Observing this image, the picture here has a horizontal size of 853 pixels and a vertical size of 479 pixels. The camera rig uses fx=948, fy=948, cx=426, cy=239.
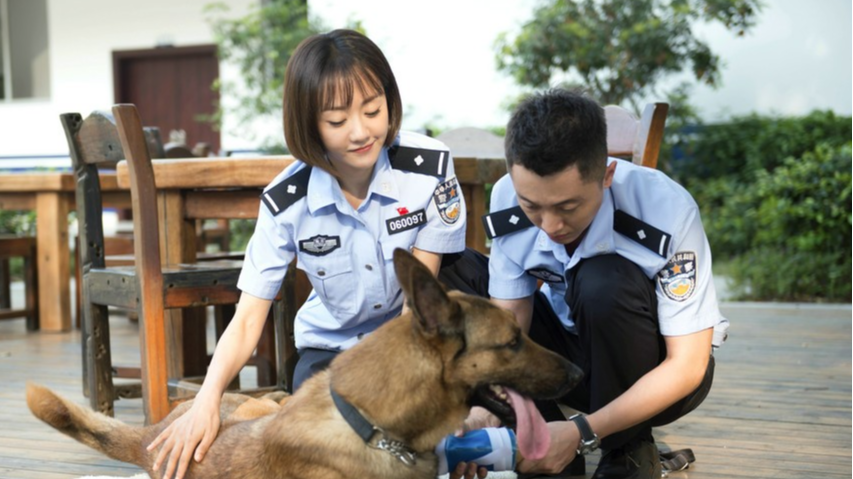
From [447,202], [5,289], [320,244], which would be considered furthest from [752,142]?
[320,244]

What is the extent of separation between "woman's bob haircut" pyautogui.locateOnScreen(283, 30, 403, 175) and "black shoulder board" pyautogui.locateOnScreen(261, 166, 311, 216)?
10cm

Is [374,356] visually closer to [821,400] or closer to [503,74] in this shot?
[821,400]

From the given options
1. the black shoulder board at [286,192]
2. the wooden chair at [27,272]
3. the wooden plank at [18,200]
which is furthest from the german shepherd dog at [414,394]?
the wooden chair at [27,272]

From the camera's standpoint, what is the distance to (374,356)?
2.27 m

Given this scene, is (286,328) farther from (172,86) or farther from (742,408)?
(172,86)

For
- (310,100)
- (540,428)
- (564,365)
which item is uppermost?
(310,100)

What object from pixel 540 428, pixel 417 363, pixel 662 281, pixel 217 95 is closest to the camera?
pixel 417 363

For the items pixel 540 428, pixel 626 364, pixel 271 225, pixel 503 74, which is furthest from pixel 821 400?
pixel 503 74

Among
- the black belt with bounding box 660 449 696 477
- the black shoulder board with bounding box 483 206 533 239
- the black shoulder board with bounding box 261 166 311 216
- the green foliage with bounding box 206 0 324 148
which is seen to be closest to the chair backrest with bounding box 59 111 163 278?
the black shoulder board with bounding box 261 166 311 216

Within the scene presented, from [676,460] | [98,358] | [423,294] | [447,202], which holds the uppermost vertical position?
[447,202]

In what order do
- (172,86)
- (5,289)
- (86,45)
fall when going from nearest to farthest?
(5,289), (86,45), (172,86)

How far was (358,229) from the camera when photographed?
302cm

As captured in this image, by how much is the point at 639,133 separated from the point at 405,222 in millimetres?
1482

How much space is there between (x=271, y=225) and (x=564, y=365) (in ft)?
3.53
